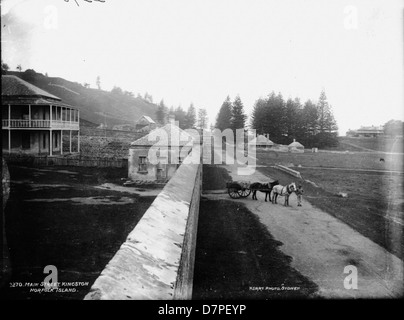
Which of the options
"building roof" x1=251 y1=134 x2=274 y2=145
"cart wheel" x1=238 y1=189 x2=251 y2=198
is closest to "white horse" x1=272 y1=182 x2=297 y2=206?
"cart wheel" x1=238 y1=189 x2=251 y2=198

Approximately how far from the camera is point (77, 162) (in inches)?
966

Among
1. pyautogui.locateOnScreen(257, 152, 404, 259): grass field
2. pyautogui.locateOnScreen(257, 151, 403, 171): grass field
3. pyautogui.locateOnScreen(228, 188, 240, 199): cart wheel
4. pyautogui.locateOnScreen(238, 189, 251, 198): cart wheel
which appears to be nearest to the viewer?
pyautogui.locateOnScreen(257, 152, 404, 259): grass field

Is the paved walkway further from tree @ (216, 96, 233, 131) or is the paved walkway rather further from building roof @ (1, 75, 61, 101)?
tree @ (216, 96, 233, 131)

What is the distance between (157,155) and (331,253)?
17.0m

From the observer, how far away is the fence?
24114 mm

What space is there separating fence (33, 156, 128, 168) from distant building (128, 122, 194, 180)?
1.82 m

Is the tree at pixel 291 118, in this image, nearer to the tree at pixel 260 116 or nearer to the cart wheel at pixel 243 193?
the tree at pixel 260 116

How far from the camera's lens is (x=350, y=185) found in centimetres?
2095

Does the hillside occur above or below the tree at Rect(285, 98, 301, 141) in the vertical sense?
above

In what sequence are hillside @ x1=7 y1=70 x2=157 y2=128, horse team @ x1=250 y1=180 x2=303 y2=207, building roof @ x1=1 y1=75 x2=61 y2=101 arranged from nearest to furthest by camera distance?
horse team @ x1=250 y1=180 x2=303 y2=207
building roof @ x1=1 y1=75 x2=61 y2=101
hillside @ x1=7 y1=70 x2=157 y2=128

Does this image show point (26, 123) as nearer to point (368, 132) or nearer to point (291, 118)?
point (291, 118)
